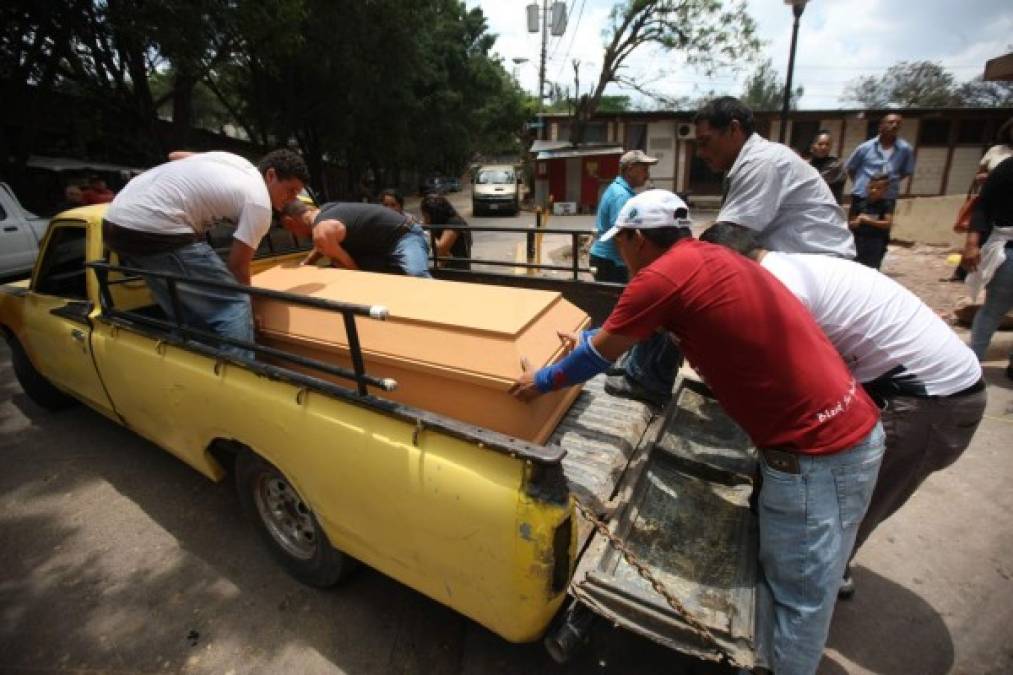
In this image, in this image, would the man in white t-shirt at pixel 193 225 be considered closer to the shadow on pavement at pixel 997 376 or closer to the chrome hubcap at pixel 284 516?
the chrome hubcap at pixel 284 516

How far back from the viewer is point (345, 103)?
17938 mm

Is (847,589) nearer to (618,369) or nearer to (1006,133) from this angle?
(618,369)

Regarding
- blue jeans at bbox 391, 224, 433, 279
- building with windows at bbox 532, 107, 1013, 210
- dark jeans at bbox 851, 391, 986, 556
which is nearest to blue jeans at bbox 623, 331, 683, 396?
dark jeans at bbox 851, 391, 986, 556

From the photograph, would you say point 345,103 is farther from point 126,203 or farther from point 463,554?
point 463,554

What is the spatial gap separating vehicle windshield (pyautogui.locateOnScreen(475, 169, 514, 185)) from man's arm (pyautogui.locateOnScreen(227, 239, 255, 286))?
1902cm

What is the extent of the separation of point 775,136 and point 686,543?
2521cm

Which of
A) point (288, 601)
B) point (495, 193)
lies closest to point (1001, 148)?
point (288, 601)

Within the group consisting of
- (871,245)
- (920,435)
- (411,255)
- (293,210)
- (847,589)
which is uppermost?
(293,210)

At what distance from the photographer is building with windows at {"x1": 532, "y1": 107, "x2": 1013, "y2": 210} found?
21219mm

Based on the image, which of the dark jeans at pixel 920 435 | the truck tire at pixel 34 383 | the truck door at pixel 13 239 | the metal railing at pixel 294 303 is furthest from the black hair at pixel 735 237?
the truck door at pixel 13 239

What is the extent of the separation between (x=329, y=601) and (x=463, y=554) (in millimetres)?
1228

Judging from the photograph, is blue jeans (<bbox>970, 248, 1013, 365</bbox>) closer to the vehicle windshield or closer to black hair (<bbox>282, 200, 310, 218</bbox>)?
black hair (<bbox>282, 200, 310, 218</bbox>)

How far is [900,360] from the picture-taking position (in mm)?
1757

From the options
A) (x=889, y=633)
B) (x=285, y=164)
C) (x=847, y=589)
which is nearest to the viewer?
(x=889, y=633)
